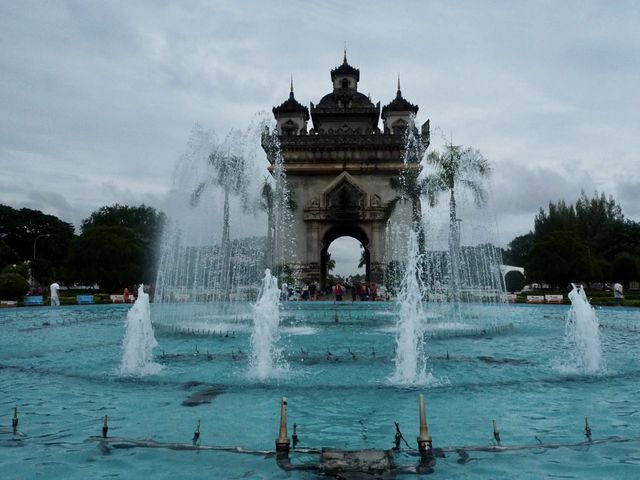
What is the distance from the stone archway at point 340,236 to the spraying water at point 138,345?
31.6 meters

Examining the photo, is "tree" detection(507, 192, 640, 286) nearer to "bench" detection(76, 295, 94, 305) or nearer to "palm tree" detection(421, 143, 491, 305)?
"palm tree" detection(421, 143, 491, 305)

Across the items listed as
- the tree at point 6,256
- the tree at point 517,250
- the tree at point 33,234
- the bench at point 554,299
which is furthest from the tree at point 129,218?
the tree at point 517,250

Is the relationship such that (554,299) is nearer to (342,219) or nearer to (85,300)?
(342,219)

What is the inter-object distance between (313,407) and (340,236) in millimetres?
39414

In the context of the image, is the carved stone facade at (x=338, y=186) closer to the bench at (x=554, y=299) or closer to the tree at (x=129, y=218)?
the bench at (x=554, y=299)

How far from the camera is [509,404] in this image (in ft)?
25.2

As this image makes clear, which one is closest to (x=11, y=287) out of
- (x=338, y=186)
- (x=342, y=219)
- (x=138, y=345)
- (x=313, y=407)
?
(x=342, y=219)

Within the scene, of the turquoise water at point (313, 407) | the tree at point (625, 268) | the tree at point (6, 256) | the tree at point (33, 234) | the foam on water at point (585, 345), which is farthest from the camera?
the tree at point (33, 234)

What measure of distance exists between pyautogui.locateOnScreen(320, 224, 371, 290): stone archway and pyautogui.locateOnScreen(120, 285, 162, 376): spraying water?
31.6 meters

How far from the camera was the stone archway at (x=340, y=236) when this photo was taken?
1690 inches

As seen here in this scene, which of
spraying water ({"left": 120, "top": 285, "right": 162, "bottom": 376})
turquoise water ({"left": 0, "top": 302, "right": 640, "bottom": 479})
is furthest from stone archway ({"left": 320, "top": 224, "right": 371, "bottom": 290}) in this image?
spraying water ({"left": 120, "top": 285, "right": 162, "bottom": 376})

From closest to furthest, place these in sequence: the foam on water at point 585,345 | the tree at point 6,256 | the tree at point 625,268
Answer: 1. the foam on water at point 585,345
2. the tree at point 625,268
3. the tree at point 6,256

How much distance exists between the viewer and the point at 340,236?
154 feet

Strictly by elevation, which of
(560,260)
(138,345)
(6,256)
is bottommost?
(138,345)
